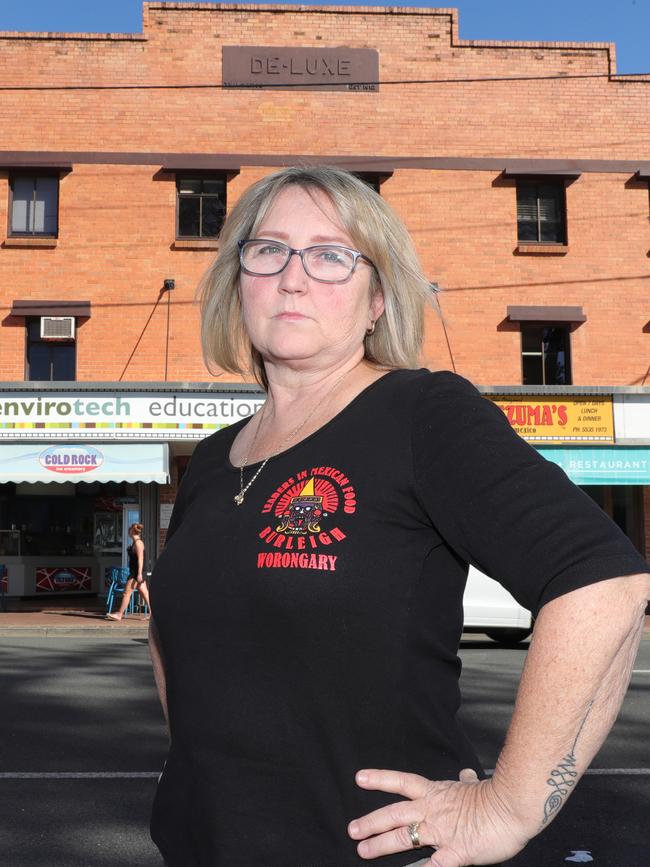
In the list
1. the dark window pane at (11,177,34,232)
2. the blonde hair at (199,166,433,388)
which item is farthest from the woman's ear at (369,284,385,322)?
the dark window pane at (11,177,34,232)

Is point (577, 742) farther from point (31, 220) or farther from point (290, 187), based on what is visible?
point (31, 220)

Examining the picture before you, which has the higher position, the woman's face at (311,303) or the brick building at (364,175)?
the brick building at (364,175)

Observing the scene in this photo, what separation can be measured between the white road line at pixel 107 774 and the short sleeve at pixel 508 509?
15.2ft

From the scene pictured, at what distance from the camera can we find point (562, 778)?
142 cm

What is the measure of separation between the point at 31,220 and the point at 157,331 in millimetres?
3428

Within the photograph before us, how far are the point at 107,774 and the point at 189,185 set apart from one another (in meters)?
14.8

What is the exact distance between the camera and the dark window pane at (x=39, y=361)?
1823cm

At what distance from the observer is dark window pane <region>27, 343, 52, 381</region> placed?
1823 cm

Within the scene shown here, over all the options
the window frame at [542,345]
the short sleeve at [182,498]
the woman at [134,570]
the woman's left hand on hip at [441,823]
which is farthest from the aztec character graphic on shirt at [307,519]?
the window frame at [542,345]

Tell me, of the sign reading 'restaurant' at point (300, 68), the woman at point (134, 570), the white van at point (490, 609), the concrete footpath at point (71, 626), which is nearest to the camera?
the white van at point (490, 609)

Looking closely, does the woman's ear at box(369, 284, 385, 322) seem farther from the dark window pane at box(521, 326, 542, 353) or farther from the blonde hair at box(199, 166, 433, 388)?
the dark window pane at box(521, 326, 542, 353)

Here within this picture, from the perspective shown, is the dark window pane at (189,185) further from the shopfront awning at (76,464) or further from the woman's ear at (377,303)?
the woman's ear at (377,303)

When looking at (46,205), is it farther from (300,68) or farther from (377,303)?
(377,303)

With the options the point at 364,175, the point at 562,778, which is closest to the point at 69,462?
the point at 364,175
